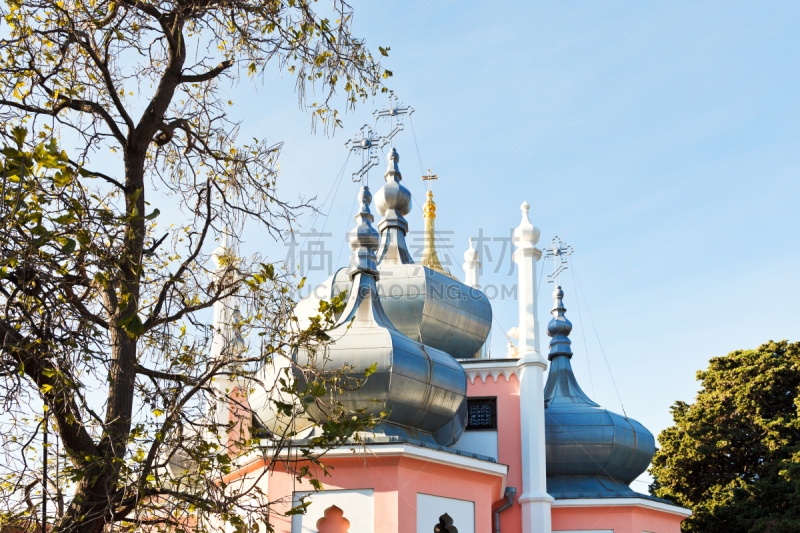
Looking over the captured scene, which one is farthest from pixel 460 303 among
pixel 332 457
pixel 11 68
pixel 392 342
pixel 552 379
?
pixel 11 68

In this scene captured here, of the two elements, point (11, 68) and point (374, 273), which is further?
point (374, 273)

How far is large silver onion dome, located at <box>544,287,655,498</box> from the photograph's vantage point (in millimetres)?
15305

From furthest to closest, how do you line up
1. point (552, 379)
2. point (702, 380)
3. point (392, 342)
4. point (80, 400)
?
1. point (702, 380)
2. point (552, 379)
3. point (392, 342)
4. point (80, 400)

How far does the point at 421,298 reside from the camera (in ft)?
50.1

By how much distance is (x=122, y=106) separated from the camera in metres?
6.12

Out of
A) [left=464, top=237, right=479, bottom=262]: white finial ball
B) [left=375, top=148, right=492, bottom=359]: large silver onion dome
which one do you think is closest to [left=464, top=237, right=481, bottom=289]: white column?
[left=464, top=237, right=479, bottom=262]: white finial ball

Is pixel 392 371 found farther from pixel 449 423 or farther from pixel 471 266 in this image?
pixel 471 266

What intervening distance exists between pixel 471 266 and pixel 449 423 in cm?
1043

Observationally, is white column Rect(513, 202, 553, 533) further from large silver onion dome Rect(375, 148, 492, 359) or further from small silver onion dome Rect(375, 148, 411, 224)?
small silver onion dome Rect(375, 148, 411, 224)

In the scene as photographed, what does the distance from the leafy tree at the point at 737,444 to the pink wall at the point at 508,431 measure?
816 centimetres

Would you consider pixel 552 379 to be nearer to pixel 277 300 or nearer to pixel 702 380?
pixel 702 380

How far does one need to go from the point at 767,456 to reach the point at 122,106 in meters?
19.6

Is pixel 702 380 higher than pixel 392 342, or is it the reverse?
pixel 702 380

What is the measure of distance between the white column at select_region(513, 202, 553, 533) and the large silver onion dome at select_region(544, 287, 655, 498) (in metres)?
0.65
